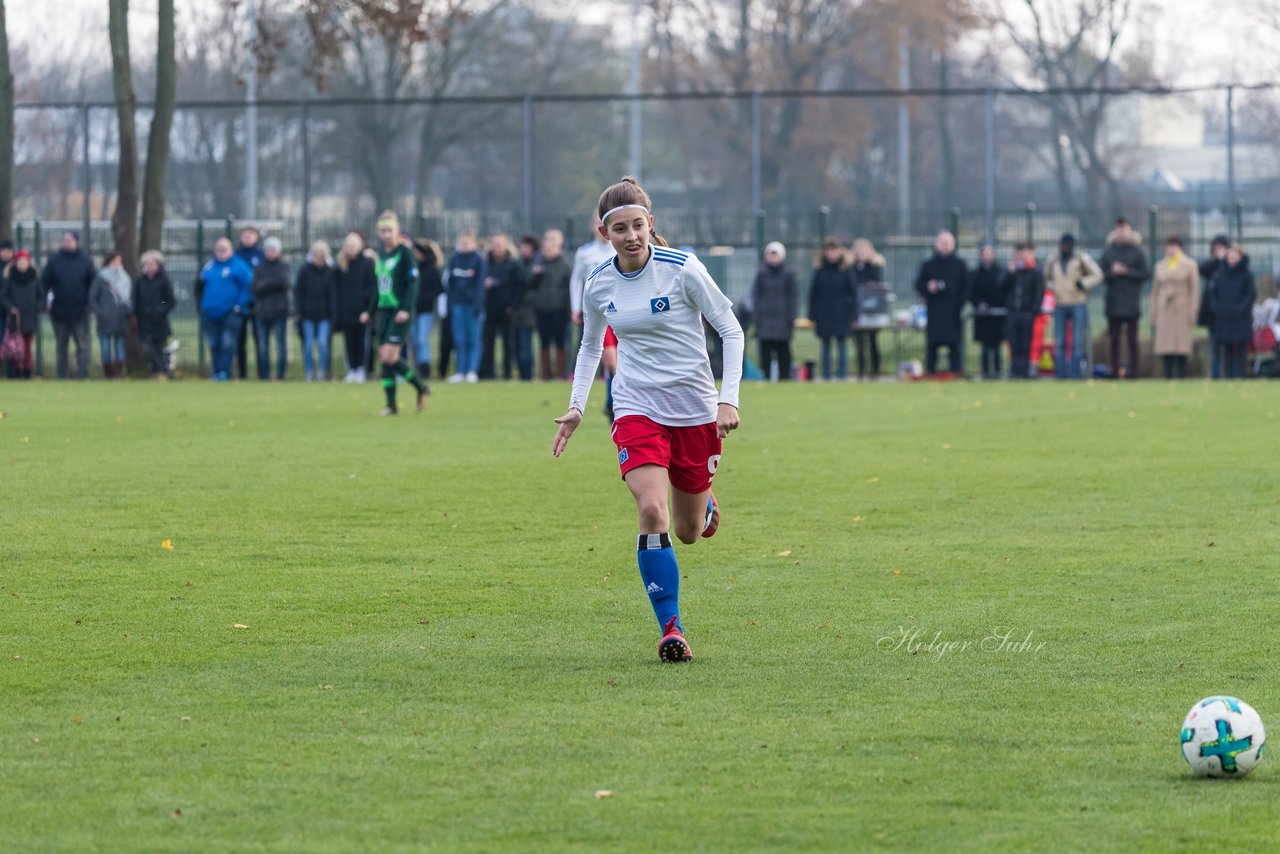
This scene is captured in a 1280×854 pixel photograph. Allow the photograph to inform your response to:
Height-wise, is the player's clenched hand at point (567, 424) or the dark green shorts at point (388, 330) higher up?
the dark green shorts at point (388, 330)

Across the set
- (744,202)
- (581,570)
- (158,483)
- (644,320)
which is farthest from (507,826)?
(744,202)

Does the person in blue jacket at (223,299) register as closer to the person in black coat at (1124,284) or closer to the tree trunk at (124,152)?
the tree trunk at (124,152)

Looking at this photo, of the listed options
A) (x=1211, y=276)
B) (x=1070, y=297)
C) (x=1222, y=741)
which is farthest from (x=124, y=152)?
(x=1222, y=741)

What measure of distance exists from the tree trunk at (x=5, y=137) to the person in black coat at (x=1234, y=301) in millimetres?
17915

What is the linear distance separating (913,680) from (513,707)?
1.42m

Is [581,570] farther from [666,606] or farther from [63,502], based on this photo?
[63,502]

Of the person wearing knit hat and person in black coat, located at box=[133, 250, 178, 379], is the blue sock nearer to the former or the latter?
the person wearing knit hat

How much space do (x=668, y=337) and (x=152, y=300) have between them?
67.3ft

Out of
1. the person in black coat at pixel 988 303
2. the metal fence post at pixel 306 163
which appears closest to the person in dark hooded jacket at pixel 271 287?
the metal fence post at pixel 306 163

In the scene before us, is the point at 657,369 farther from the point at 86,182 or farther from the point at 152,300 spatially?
the point at 86,182

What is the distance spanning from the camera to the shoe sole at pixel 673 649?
705cm

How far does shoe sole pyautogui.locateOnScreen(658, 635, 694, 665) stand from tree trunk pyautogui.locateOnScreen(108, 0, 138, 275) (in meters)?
23.7

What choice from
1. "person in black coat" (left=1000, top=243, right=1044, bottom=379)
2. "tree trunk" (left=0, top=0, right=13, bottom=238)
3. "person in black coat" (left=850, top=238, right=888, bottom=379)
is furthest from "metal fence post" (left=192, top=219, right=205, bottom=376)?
"person in black coat" (left=1000, top=243, right=1044, bottom=379)

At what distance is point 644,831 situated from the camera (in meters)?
4.83
